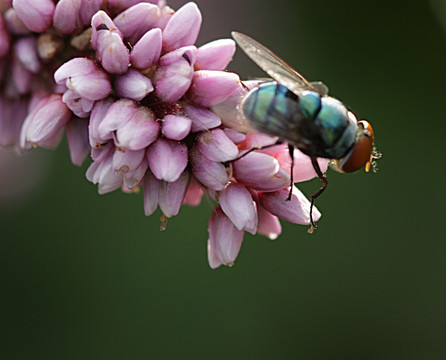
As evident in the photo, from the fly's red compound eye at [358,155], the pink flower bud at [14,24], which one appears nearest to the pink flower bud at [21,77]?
the pink flower bud at [14,24]

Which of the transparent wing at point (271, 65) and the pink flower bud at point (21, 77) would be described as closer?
the transparent wing at point (271, 65)

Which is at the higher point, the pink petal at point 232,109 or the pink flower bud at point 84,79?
the pink petal at point 232,109

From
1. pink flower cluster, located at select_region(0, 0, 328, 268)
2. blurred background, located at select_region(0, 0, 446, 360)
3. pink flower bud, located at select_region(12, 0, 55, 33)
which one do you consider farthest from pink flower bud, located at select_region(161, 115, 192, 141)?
blurred background, located at select_region(0, 0, 446, 360)

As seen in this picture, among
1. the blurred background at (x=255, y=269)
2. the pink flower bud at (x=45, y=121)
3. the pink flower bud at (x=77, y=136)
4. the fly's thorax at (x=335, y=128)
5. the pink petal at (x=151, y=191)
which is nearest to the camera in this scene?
the fly's thorax at (x=335, y=128)

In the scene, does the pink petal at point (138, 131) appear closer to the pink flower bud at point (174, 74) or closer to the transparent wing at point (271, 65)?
the pink flower bud at point (174, 74)

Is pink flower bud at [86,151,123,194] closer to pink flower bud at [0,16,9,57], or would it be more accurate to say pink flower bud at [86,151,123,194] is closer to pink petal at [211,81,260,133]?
pink petal at [211,81,260,133]

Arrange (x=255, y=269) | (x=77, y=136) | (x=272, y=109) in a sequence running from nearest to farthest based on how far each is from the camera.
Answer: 1. (x=272, y=109)
2. (x=77, y=136)
3. (x=255, y=269)

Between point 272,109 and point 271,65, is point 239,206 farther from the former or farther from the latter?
point 271,65

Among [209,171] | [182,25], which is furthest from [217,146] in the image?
[182,25]
